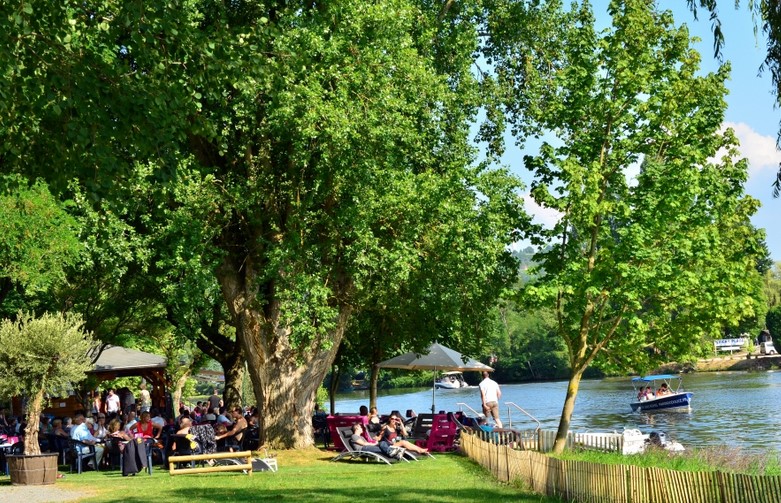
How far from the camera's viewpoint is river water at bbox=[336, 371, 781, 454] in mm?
39719

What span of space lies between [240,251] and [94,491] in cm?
882

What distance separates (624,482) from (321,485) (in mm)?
6247

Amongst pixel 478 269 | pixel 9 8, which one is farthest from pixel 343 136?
pixel 9 8

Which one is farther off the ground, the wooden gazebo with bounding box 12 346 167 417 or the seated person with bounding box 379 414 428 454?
the wooden gazebo with bounding box 12 346 167 417

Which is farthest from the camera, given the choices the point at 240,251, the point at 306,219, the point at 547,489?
the point at 240,251

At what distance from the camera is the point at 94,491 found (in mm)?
15875

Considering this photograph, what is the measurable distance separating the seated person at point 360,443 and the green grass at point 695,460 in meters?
4.56

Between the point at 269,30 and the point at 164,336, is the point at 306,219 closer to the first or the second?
the point at 269,30

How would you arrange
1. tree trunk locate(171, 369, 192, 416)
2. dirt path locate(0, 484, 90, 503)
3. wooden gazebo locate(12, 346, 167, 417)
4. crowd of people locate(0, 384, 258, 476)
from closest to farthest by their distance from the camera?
dirt path locate(0, 484, 90, 503), crowd of people locate(0, 384, 258, 476), wooden gazebo locate(12, 346, 167, 417), tree trunk locate(171, 369, 192, 416)

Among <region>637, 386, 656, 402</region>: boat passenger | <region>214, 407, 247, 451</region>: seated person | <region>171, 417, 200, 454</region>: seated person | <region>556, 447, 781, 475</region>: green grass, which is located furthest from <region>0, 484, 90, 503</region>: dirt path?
<region>637, 386, 656, 402</region>: boat passenger

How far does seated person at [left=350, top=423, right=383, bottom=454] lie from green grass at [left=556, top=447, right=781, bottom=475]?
456 centimetres

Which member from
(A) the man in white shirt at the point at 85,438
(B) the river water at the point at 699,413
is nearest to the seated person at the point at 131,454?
(A) the man in white shirt at the point at 85,438

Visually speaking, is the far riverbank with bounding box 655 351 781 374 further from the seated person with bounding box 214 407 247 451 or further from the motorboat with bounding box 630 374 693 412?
the seated person with bounding box 214 407 247 451

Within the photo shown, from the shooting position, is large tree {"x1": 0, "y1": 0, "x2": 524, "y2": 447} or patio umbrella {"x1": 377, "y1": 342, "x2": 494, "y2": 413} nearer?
large tree {"x1": 0, "y1": 0, "x2": 524, "y2": 447}
